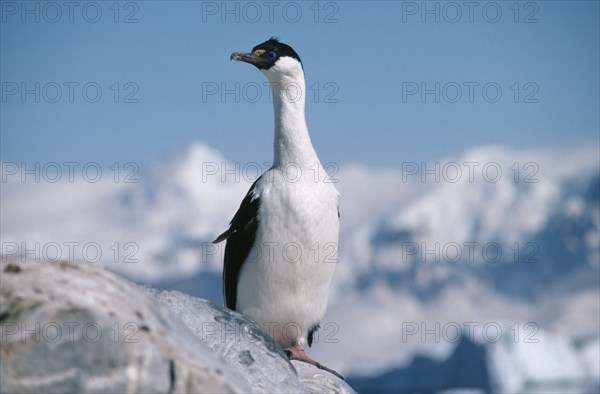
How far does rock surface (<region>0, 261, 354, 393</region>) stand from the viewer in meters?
6.77

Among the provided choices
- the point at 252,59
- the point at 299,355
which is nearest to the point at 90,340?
the point at 299,355

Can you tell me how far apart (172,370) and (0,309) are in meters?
1.28

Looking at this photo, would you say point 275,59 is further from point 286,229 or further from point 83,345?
point 83,345

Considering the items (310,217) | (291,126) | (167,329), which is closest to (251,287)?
(310,217)

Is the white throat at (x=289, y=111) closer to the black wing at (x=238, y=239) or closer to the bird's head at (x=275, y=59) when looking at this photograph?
the bird's head at (x=275, y=59)

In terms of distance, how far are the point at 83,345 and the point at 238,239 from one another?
5.03 metres

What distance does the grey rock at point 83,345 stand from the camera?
6762 millimetres

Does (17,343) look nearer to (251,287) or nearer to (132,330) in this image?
(132,330)

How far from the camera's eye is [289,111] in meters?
11.5

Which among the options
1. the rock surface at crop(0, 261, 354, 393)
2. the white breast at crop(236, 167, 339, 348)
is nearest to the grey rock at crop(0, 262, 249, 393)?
the rock surface at crop(0, 261, 354, 393)

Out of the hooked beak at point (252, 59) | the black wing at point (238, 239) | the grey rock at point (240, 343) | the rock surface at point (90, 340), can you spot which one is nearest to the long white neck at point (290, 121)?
the hooked beak at point (252, 59)

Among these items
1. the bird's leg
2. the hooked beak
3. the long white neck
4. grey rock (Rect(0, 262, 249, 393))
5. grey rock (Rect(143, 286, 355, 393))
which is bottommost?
the bird's leg

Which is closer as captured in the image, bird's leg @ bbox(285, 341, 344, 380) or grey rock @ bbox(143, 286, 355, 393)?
grey rock @ bbox(143, 286, 355, 393)

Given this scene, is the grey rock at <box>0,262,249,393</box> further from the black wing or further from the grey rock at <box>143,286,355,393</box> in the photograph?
the black wing
